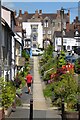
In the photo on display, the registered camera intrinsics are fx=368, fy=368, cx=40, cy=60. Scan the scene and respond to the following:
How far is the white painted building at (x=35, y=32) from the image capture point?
6153cm

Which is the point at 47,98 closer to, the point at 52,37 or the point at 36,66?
the point at 36,66

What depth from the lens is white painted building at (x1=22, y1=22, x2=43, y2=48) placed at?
61531 mm

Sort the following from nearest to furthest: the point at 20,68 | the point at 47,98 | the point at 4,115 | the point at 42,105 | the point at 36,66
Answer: the point at 4,115
the point at 42,105
the point at 47,98
the point at 20,68
the point at 36,66

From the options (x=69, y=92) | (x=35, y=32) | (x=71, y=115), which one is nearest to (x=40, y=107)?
(x=69, y=92)

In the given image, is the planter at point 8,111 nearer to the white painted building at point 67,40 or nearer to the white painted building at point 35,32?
the white painted building at point 67,40

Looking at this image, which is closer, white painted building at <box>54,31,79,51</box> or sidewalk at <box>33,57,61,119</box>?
sidewalk at <box>33,57,61,119</box>

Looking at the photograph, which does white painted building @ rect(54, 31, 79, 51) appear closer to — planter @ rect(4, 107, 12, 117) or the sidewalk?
the sidewalk

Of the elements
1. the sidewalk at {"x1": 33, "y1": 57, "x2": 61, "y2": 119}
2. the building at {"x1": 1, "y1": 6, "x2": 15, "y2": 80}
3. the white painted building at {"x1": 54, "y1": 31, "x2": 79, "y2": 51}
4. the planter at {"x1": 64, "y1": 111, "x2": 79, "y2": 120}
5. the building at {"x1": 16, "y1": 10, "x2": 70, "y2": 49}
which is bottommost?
the sidewalk at {"x1": 33, "y1": 57, "x2": 61, "y2": 119}

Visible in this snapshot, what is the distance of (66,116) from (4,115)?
1748mm

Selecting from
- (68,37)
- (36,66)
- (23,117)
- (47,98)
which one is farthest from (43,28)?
(23,117)

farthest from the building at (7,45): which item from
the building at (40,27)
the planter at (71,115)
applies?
the building at (40,27)

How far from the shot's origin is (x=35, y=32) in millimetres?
61812

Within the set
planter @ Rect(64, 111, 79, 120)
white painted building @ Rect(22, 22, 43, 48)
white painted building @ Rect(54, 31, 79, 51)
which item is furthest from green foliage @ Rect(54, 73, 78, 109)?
white painted building @ Rect(22, 22, 43, 48)

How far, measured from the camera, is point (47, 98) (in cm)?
1611
